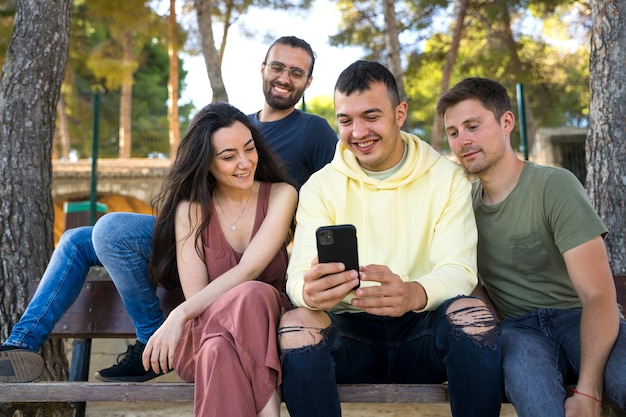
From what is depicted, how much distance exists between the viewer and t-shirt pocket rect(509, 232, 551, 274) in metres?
2.47

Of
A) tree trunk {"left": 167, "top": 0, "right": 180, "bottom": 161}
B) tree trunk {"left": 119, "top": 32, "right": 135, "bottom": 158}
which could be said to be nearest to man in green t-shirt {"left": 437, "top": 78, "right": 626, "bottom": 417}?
tree trunk {"left": 119, "top": 32, "right": 135, "bottom": 158}

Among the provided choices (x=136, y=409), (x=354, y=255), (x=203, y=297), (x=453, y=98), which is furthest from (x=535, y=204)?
(x=136, y=409)

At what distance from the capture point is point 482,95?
264 cm

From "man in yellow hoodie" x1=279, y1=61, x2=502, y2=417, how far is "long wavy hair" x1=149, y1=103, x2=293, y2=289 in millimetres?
466

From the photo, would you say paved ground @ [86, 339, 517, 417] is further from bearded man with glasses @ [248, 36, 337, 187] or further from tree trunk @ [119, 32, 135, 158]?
tree trunk @ [119, 32, 135, 158]

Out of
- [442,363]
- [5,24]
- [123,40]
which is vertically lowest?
[442,363]

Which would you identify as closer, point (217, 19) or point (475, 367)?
point (475, 367)

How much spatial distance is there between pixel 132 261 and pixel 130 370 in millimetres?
454

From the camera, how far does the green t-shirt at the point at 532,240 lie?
243 centimetres

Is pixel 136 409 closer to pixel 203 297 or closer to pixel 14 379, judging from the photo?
pixel 14 379

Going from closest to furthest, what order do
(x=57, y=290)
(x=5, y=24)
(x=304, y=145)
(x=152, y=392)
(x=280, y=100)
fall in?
(x=152, y=392)
(x=57, y=290)
(x=304, y=145)
(x=280, y=100)
(x=5, y=24)

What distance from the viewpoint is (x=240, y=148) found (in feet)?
9.34

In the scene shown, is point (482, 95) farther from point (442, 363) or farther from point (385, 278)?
point (442, 363)

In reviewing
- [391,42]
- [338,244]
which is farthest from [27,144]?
[391,42]
